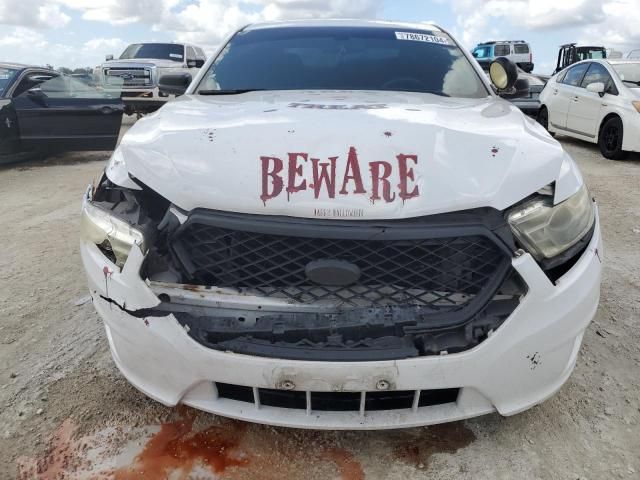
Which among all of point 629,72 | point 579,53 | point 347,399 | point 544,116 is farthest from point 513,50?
point 347,399

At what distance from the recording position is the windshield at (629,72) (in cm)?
820

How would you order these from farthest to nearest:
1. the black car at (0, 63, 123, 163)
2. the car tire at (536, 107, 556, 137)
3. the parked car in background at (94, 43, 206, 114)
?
the parked car in background at (94, 43, 206, 114)
the car tire at (536, 107, 556, 137)
the black car at (0, 63, 123, 163)

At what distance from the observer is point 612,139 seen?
8133mm

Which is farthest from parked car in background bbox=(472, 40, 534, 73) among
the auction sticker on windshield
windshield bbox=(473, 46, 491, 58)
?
the auction sticker on windshield

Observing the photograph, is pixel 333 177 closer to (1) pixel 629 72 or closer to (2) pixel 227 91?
(2) pixel 227 91

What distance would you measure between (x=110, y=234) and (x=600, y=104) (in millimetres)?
8440

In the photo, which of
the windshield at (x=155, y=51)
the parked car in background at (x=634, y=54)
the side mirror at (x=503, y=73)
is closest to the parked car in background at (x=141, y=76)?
the windshield at (x=155, y=51)

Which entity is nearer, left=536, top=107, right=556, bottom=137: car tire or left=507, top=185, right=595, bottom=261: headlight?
left=507, top=185, right=595, bottom=261: headlight

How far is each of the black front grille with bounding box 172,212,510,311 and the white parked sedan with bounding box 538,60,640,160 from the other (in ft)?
23.7

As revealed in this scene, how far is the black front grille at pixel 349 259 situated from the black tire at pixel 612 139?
734 centimetres

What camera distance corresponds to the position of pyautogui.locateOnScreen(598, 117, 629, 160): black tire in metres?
7.91

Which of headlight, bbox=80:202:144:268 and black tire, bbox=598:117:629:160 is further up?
headlight, bbox=80:202:144:268

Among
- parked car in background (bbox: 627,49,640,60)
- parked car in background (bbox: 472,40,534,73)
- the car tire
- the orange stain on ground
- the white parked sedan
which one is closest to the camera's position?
the orange stain on ground

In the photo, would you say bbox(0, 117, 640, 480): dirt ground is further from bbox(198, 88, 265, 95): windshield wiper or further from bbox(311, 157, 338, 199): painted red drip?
bbox(198, 88, 265, 95): windshield wiper
